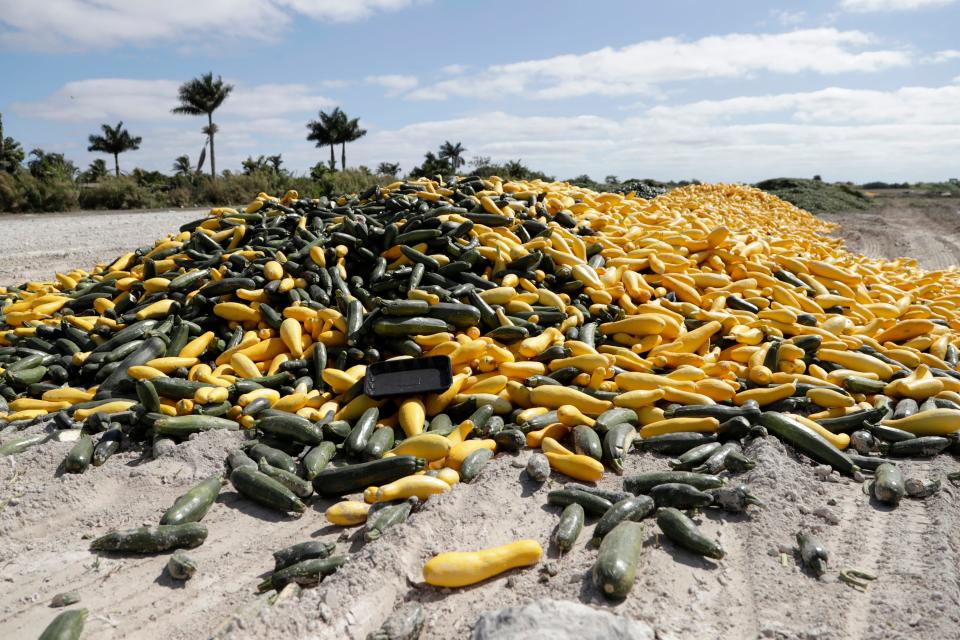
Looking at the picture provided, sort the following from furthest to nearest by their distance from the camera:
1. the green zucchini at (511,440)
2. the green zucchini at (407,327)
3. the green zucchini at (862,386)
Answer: the green zucchini at (407,327)
the green zucchini at (862,386)
the green zucchini at (511,440)

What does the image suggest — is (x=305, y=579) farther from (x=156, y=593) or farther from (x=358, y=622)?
(x=156, y=593)

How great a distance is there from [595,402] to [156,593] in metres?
3.07

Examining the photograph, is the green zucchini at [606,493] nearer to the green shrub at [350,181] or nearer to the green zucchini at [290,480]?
the green zucchini at [290,480]

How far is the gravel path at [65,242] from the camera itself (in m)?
12.8

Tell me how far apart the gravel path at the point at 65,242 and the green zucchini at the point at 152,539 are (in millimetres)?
10041

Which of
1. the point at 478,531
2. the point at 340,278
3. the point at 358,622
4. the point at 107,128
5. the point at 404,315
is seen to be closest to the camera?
the point at 358,622

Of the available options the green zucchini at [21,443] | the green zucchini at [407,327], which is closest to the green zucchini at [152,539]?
the green zucchini at [21,443]

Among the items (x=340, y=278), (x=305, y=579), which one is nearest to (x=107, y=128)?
(x=340, y=278)

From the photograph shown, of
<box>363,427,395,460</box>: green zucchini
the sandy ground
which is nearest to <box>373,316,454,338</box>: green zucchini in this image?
<box>363,427,395,460</box>: green zucchini

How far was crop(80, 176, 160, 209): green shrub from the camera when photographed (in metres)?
33.0

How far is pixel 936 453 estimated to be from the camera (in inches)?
178

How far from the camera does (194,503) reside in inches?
150

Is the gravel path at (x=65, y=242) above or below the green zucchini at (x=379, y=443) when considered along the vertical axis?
above

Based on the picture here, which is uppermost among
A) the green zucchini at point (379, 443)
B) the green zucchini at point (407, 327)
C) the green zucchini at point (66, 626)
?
the green zucchini at point (407, 327)
